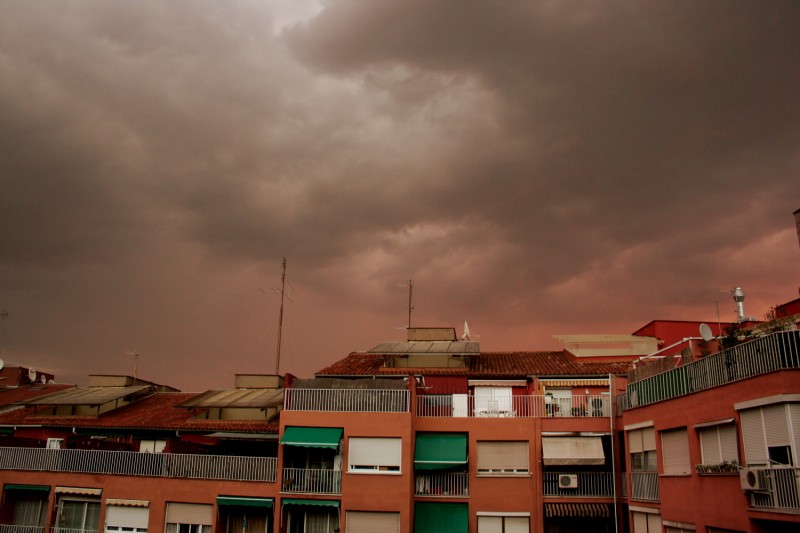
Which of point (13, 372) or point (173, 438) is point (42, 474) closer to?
point (173, 438)

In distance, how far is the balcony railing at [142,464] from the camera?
32281mm

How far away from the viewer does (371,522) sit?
3041 centimetres

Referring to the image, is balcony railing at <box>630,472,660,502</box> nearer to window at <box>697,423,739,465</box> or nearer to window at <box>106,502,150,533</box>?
window at <box>697,423,739,465</box>

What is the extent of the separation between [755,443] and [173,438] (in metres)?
28.0

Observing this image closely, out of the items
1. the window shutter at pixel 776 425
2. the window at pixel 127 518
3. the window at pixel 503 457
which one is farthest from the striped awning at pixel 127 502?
the window shutter at pixel 776 425

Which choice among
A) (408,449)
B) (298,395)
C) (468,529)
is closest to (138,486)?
(298,395)

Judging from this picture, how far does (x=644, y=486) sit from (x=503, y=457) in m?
6.81

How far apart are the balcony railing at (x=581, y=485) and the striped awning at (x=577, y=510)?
41 centimetres

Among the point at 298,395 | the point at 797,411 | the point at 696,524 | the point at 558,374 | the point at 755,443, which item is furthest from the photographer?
the point at 558,374

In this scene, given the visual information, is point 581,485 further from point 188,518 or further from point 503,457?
point 188,518

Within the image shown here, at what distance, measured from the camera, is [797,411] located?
17.8 meters

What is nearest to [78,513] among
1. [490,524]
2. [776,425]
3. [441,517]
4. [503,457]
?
[441,517]

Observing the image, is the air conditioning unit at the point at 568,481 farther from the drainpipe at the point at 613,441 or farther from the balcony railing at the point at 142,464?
the balcony railing at the point at 142,464

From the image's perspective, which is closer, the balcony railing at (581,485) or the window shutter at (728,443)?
the window shutter at (728,443)
